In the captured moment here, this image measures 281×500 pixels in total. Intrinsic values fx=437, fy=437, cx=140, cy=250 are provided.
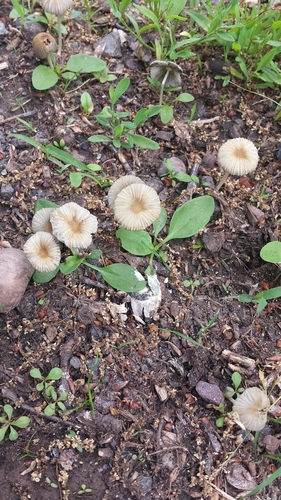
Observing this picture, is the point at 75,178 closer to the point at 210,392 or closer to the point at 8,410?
the point at 8,410

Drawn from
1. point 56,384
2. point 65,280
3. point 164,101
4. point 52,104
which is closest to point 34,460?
point 56,384

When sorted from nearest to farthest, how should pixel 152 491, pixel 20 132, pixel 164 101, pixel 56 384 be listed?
pixel 152 491 → pixel 56 384 → pixel 20 132 → pixel 164 101

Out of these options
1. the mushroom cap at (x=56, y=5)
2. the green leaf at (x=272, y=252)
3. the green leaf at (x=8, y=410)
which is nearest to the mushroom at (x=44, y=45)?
the mushroom cap at (x=56, y=5)

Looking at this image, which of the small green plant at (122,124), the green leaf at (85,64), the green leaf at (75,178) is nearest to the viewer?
the green leaf at (75,178)

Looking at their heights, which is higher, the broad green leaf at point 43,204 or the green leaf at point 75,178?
the green leaf at point 75,178

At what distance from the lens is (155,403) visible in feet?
8.04

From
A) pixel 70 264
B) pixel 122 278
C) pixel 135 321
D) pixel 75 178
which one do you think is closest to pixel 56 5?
pixel 75 178

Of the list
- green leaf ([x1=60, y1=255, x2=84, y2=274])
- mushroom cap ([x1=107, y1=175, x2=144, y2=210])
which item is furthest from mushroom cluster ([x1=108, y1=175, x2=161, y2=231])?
green leaf ([x1=60, y1=255, x2=84, y2=274])

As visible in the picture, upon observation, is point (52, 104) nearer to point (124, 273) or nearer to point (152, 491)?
point (124, 273)

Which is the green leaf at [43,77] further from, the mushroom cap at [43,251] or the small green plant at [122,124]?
the mushroom cap at [43,251]

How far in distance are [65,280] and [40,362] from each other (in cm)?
51

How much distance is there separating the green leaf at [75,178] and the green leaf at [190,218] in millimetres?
668

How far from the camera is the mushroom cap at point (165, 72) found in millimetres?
3055

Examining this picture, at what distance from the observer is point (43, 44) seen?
313cm
